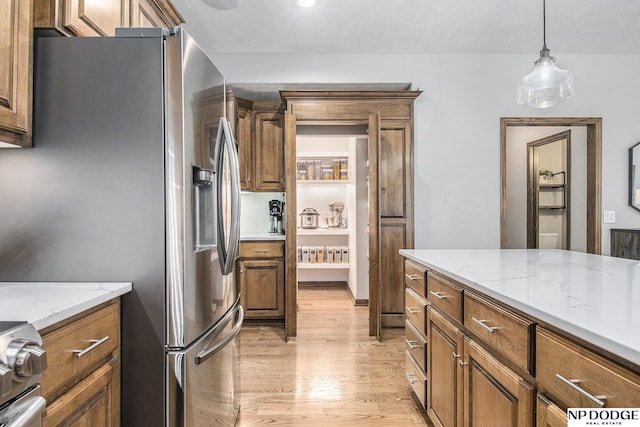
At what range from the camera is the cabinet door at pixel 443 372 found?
1.48 m

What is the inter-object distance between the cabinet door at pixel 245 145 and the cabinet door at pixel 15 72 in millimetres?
2524

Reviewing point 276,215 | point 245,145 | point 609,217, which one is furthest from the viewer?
point 276,215

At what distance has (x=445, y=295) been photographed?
5.27ft

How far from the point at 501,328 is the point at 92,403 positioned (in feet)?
4.24

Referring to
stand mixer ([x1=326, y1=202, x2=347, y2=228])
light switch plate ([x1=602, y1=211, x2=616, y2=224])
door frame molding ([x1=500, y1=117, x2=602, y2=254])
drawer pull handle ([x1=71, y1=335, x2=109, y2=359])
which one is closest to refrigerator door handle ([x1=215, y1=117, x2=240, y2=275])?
drawer pull handle ([x1=71, y1=335, x2=109, y2=359])

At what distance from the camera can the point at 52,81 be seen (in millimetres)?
1317

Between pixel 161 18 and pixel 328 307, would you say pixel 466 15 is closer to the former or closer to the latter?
pixel 161 18

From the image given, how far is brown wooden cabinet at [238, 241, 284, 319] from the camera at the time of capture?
3.56 meters

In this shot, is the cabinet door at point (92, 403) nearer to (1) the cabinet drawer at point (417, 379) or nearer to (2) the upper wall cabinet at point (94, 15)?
(2) the upper wall cabinet at point (94, 15)

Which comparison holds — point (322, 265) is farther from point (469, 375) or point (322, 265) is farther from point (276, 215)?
point (469, 375)

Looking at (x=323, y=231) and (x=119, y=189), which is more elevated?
(x=119, y=189)

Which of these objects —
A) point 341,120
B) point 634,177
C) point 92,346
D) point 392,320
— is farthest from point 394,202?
point 92,346

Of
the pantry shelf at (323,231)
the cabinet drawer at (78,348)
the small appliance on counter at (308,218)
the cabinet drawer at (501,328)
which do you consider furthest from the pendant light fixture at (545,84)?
the small appliance on counter at (308,218)

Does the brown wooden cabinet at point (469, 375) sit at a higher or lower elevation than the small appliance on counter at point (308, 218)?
lower
